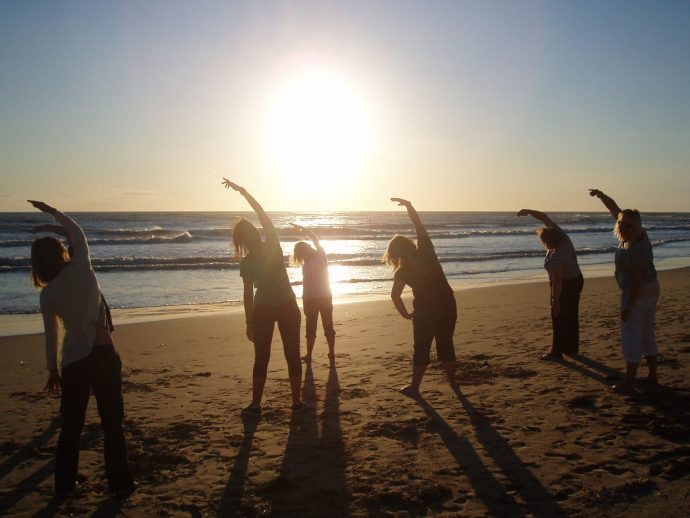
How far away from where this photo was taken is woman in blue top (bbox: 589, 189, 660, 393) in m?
5.23

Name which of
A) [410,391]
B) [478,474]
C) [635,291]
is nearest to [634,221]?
[635,291]

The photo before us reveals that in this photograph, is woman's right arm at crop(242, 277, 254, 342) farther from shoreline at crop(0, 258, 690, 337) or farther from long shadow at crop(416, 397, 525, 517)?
shoreline at crop(0, 258, 690, 337)

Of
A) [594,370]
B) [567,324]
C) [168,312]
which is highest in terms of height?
[567,324]

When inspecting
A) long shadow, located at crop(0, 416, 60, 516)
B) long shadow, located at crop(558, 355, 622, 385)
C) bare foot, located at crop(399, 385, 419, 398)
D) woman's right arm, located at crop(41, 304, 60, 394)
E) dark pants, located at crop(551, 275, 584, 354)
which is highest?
woman's right arm, located at crop(41, 304, 60, 394)

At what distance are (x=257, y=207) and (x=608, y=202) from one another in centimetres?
344

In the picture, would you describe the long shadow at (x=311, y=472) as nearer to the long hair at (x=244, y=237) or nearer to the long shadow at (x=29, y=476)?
the long shadow at (x=29, y=476)

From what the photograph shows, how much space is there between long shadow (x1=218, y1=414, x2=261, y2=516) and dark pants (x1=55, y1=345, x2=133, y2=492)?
62 cm

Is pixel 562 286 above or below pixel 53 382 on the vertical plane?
above

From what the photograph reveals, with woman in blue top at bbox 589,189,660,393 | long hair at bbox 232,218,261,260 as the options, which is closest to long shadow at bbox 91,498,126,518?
long hair at bbox 232,218,261,260

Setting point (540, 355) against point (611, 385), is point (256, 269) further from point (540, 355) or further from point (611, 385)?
point (540, 355)

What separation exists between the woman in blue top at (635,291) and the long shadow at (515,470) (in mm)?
1507

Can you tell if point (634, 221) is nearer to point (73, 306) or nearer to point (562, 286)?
point (562, 286)

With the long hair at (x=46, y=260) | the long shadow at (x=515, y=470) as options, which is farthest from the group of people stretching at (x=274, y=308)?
the long shadow at (x=515, y=470)

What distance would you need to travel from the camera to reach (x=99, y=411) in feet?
12.1
